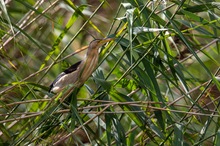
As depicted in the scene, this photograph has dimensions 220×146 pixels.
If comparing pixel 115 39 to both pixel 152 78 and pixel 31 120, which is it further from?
pixel 31 120

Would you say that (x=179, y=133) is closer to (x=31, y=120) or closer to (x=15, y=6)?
(x=31, y=120)

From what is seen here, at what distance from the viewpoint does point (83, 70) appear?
5.64 feet

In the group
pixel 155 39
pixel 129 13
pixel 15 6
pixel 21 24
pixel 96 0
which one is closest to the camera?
pixel 129 13

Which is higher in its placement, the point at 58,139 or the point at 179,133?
the point at 58,139

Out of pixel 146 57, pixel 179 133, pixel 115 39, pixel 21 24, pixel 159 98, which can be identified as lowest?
pixel 179 133

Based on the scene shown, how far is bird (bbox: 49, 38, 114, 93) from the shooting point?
172cm

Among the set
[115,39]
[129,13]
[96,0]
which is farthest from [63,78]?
[96,0]

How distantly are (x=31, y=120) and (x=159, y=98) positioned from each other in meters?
0.41

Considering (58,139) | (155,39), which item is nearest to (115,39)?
(155,39)

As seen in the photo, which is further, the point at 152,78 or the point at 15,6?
the point at 15,6

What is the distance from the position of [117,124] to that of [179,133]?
199 mm

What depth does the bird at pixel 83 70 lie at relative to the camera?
1.72 m

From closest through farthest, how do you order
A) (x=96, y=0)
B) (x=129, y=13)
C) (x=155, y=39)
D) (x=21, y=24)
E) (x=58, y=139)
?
(x=129, y=13), (x=155, y=39), (x=58, y=139), (x=21, y=24), (x=96, y=0)

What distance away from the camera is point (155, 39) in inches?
70.7
